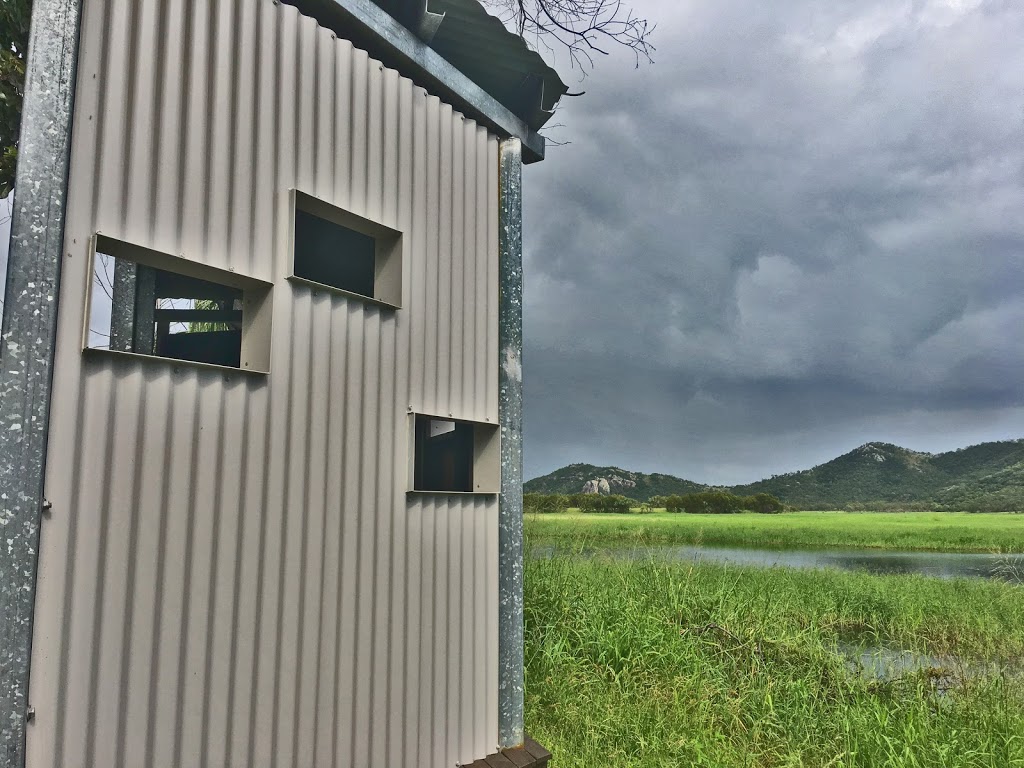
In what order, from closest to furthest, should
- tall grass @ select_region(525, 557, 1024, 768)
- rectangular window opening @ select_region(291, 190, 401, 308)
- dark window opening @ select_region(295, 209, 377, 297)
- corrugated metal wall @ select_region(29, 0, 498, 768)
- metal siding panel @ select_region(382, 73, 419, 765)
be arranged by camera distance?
1. corrugated metal wall @ select_region(29, 0, 498, 768)
2. metal siding panel @ select_region(382, 73, 419, 765)
3. rectangular window opening @ select_region(291, 190, 401, 308)
4. dark window opening @ select_region(295, 209, 377, 297)
5. tall grass @ select_region(525, 557, 1024, 768)

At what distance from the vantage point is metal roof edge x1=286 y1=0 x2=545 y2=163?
10.1 feet

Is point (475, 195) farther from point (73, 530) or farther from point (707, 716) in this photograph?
point (707, 716)

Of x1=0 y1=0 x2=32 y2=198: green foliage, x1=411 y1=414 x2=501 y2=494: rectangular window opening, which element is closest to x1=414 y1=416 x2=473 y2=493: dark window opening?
x1=411 y1=414 x2=501 y2=494: rectangular window opening

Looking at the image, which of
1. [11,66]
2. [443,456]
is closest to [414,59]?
[443,456]

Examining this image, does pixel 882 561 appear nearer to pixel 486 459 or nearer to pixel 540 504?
pixel 540 504

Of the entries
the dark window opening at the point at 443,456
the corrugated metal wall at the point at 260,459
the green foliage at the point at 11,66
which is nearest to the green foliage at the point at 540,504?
the dark window opening at the point at 443,456

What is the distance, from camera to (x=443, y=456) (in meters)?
4.12

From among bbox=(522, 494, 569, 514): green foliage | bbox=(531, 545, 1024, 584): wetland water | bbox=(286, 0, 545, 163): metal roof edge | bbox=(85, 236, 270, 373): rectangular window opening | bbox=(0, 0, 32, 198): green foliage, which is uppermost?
bbox=(0, 0, 32, 198): green foliage

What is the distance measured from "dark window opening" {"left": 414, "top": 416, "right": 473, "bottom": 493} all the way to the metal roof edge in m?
1.80

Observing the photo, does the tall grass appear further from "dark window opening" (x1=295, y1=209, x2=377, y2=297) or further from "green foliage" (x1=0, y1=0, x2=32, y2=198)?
"green foliage" (x1=0, y1=0, x2=32, y2=198)

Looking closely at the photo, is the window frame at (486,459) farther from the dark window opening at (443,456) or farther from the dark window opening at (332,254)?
the dark window opening at (332,254)

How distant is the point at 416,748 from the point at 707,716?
2.71m

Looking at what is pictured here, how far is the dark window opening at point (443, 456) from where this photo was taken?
4.08 m

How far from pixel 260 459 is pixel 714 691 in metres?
4.24
